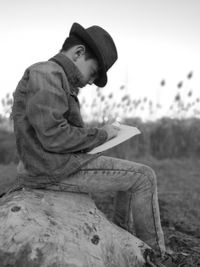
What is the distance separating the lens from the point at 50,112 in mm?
2879

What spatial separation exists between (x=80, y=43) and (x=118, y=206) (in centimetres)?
122

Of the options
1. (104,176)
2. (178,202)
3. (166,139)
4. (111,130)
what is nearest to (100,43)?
(111,130)

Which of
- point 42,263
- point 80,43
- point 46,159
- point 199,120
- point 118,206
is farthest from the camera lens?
point 199,120

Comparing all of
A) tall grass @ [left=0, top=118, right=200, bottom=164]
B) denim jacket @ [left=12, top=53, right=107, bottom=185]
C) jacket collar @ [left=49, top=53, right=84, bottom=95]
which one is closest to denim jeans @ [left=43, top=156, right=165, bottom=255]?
denim jacket @ [left=12, top=53, right=107, bottom=185]

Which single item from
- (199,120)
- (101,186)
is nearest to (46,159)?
(101,186)

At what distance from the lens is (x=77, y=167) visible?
3080mm

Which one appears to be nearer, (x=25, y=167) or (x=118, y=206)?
(x=25, y=167)

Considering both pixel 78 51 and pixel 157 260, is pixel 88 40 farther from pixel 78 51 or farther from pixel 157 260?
pixel 157 260

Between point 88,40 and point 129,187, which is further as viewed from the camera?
point 129,187

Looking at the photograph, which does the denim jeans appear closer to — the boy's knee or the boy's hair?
the boy's knee

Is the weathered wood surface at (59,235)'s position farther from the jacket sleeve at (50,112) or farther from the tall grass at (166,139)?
the tall grass at (166,139)

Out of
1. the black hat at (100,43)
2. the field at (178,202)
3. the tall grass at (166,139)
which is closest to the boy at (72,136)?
the black hat at (100,43)

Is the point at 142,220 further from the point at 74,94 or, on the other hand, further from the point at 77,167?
the point at 74,94

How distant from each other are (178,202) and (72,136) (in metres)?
3.67
